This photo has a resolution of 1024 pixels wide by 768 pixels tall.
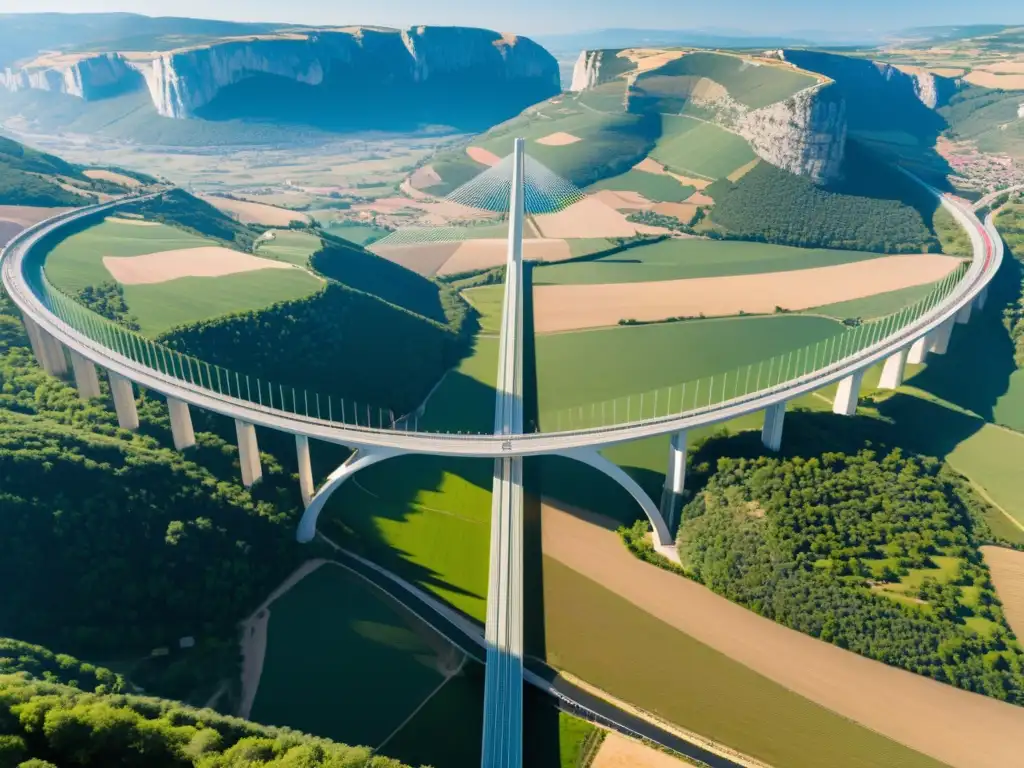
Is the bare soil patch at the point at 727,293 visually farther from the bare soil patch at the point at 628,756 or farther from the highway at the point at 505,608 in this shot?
the bare soil patch at the point at 628,756

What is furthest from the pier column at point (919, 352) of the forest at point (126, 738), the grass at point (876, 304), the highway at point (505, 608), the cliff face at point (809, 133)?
the forest at point (126, 738)

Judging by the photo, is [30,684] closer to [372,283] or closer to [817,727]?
[817,727]

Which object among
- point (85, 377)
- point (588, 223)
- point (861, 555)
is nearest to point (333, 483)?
point (85, 377)

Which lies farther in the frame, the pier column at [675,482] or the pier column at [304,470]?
the pier column at [675,482]

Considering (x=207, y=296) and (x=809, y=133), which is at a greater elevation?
(x=809, y=133)

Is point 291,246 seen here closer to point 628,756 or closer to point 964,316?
point 628,756

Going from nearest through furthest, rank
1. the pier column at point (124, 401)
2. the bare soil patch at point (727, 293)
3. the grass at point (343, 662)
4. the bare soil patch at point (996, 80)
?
the grass at point (343, 662)
the pier column at point (124, 401)
the bare soil patch at point (727, 293)
the bare soil patch at point (996, 80)

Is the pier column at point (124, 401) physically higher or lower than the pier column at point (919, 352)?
higher
